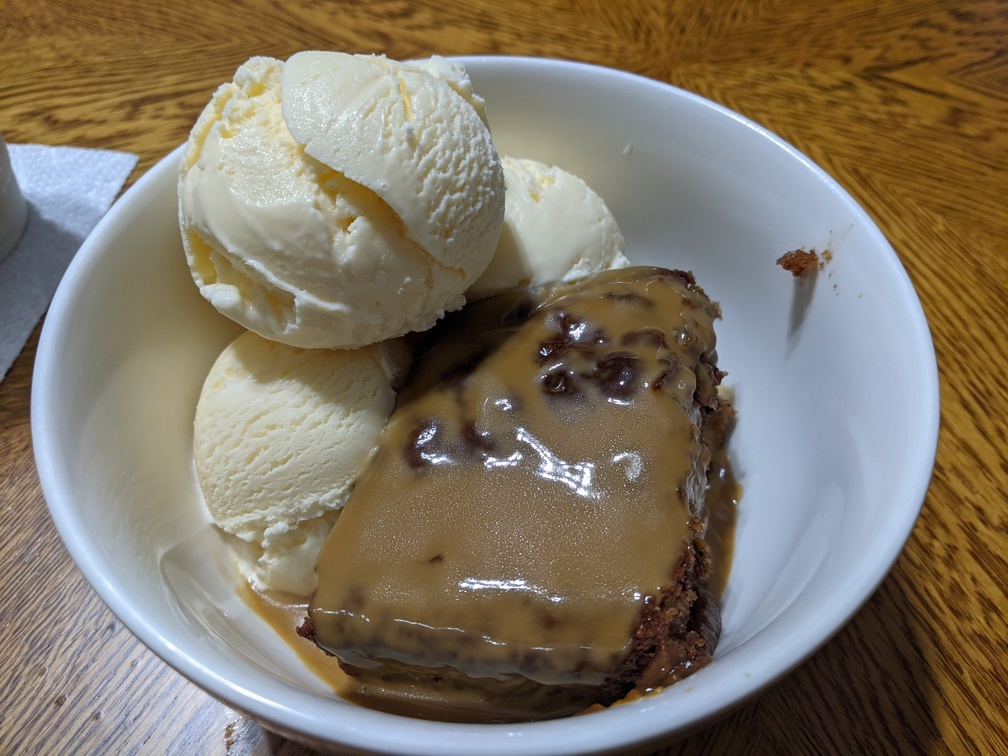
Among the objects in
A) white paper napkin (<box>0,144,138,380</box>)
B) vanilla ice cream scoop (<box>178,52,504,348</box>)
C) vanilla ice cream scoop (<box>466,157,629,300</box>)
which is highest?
vanilla ice cream scoop (<box>178,52,504,348</box>)

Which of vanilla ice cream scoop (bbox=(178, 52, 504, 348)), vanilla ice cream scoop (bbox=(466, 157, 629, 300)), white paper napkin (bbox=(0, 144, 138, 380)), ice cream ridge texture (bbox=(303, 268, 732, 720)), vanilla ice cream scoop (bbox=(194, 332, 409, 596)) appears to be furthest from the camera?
white paper napkin (bbox=(0, 144, 138, 380))

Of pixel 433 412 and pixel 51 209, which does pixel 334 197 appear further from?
pixel 51 209

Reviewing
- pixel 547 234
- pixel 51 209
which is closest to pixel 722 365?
pixel 547 234

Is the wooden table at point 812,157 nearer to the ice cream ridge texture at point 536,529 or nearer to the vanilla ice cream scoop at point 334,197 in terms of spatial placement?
the ice cream ridge texture at point 536,529

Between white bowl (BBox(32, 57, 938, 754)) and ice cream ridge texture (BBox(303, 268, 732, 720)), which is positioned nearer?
white bowl (BBox(32, 57, 938, 754))

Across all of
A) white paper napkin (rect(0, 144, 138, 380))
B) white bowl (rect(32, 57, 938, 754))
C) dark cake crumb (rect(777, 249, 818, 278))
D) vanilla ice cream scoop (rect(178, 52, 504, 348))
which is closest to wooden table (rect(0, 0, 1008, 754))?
white paper napkin (rect(0, 144, 138, 380))

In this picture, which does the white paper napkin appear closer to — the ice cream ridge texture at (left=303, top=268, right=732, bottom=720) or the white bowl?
the white bowl
